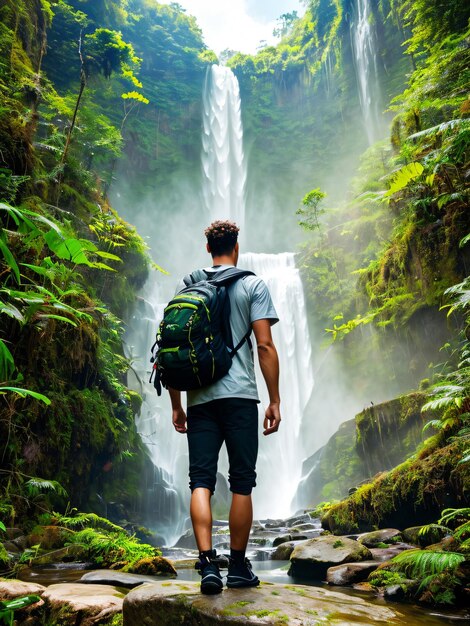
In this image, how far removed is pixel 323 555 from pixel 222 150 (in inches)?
1379

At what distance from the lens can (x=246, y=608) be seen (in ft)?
6.42

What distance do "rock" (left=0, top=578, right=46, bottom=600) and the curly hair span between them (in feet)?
7.94

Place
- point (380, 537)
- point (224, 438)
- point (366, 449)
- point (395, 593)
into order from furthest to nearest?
1. point (366, 449)
2. point (380, 537)
3. point (395, 593)
4. point (224, 438)

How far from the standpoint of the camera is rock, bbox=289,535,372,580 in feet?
15.2

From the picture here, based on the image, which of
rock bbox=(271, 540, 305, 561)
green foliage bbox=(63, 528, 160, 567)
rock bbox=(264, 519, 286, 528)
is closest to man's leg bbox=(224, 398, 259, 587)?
green foliage bbox=(63, 528, 160, 567)

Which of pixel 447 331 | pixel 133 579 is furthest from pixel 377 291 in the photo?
pixel 133 579

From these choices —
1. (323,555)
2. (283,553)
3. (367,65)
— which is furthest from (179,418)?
(367,65)

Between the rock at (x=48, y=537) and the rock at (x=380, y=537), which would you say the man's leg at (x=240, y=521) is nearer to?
the rock at (x=380, y=537)

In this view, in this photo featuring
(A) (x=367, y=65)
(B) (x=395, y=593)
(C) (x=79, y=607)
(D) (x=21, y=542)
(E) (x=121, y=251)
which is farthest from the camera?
(A) (x=367, y=65)

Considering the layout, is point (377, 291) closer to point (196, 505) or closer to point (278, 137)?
point (196, 505)

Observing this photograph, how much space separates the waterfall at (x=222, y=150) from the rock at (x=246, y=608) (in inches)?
1350

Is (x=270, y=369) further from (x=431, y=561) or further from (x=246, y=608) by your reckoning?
(x=431, y=561)

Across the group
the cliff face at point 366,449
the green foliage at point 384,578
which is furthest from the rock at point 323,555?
the cliff face at point 366,449

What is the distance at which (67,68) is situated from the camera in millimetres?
25859
